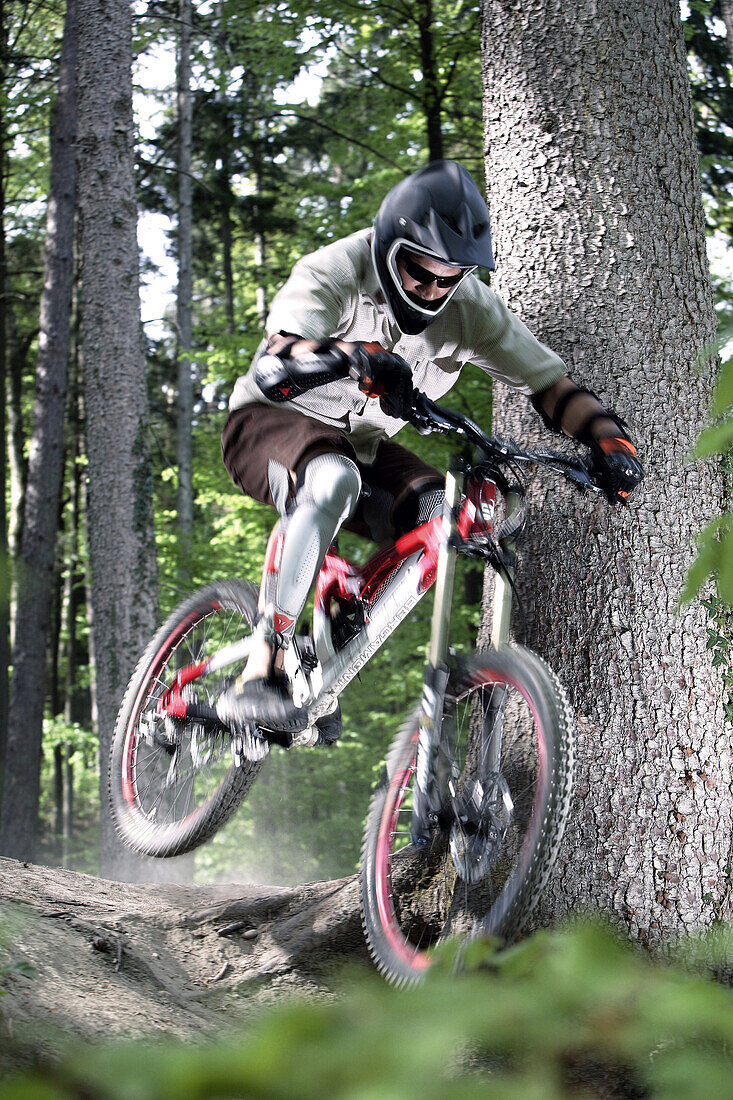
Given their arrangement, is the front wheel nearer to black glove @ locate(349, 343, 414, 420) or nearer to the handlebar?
the handlebar

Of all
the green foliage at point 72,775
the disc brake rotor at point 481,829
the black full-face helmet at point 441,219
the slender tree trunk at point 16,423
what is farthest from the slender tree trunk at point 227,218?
the disc brake rotor at point 481,829

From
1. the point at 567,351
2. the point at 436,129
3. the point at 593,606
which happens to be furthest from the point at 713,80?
the point at 593,606

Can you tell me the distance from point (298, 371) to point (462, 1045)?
2.21 m

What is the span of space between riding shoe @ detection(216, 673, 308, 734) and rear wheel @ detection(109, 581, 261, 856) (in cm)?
44

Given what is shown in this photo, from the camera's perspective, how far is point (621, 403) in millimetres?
3393

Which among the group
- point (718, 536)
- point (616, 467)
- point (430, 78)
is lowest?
point (718, 536)

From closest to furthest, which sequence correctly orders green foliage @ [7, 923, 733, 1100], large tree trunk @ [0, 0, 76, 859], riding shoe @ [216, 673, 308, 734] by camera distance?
1. green foliage @ [7, 923, 733, 1100]
2. riding shoe @ [216, 673, 308, 734]
3. large tree trunk @ [0, 0, 76, 859]

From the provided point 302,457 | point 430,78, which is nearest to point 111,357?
point 302,457

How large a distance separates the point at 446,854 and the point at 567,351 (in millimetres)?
1980

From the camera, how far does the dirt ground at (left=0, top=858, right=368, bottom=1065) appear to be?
8.09 ft

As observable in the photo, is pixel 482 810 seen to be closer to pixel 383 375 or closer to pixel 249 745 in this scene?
pixel 249 745

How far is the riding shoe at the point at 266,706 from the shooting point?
3.08m

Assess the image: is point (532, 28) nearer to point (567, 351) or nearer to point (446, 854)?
point (567, 351)

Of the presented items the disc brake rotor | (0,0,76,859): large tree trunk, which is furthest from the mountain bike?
(0,0,76,859): large tree trunk
